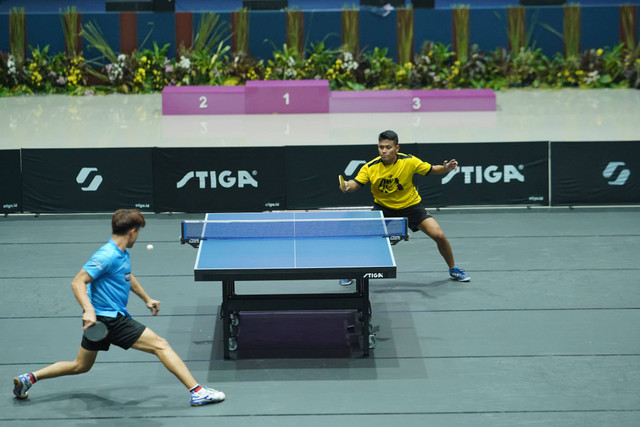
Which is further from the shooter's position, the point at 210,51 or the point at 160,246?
the point at 210,51

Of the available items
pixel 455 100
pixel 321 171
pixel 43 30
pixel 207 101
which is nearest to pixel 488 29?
pixel 455 100

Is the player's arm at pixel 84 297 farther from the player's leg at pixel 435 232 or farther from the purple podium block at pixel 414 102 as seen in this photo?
the purple podium block at pixel 414 102

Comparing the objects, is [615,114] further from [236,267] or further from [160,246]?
[236,267]

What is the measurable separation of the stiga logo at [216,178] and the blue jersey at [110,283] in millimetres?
6241

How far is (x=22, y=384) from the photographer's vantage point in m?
6.86

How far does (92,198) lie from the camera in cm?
1288

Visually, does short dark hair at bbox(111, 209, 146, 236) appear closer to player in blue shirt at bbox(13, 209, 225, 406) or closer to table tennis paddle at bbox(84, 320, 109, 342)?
player in blue shirt at bbox(13, 209, 225, 406)

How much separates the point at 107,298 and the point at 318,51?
16.4m

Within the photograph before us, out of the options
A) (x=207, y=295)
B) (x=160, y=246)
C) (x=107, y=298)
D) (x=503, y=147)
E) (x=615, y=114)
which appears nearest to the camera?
(x=107, y=298)

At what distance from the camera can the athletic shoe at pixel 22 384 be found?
22.5ft

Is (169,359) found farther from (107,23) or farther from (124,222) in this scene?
(107,23)

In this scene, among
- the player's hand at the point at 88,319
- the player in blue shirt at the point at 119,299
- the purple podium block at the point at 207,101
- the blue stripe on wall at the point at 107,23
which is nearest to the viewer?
the player's hand at the point at 88,319

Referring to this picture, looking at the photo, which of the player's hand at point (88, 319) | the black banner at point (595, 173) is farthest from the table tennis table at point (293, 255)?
the black banner at point (595, 173)

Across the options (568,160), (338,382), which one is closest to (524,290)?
(338,382)
